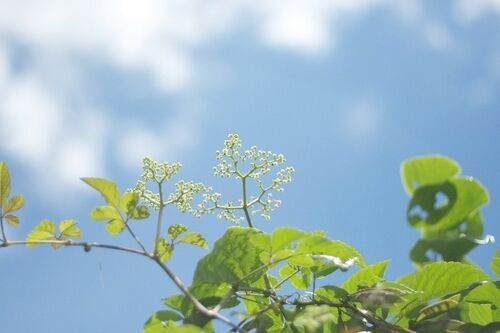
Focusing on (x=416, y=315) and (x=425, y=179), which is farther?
(x=416, y=315)

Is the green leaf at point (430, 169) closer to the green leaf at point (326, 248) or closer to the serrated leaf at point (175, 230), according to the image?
the green leaf at point (326, 248)

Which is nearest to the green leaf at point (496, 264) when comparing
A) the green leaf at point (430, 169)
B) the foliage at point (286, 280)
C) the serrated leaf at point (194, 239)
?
the foliage at point (286, 280)

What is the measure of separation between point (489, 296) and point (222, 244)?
3.22 feet

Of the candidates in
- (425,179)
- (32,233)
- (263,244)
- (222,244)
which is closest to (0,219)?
(32,233)

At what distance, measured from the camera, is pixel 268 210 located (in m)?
3.18

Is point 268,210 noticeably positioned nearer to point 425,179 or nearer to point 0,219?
point 0,219

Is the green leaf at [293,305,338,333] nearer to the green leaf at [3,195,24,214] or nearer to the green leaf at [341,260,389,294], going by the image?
the green leaf at [341,260,389,294]

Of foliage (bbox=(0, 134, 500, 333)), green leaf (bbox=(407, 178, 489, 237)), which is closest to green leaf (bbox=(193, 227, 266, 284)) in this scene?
foliage (bbox=(0, 134, 500, 333))

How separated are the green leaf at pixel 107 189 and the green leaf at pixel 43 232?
14.0 inches

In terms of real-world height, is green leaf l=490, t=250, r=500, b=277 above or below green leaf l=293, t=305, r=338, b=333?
above

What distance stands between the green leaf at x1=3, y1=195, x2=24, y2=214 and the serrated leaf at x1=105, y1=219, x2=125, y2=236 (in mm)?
387

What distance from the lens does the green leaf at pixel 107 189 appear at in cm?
204

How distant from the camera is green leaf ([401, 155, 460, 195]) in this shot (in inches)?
31.2

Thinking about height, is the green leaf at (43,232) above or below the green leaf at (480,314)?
below
